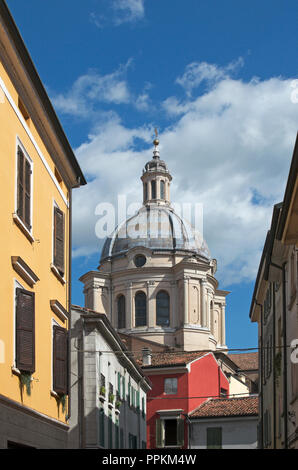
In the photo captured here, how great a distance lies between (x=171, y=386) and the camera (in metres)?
56.7

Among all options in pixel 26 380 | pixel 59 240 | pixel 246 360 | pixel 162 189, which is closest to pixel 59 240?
pixel 59 240

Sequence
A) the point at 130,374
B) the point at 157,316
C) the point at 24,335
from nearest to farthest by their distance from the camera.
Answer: the point at 24,335
the point at 130,374
the point at 157,316

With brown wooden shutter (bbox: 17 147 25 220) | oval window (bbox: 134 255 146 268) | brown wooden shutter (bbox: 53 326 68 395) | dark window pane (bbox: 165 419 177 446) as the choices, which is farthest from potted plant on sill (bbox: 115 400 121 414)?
oval window (bbox: 134 255 146 268)

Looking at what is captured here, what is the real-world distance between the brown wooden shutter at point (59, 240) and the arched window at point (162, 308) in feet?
185

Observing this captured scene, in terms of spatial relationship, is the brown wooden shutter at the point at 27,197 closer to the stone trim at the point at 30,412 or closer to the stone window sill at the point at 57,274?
the stone window sill at the point at 57,274

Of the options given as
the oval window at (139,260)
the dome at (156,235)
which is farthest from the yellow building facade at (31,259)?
the dome at (156,235)

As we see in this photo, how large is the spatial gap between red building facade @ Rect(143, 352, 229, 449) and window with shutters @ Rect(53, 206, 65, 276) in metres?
35.9

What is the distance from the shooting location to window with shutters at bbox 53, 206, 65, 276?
19.6 metres

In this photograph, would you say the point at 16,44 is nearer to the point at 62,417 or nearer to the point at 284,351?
the point at 62,417

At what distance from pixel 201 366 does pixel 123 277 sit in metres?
20.9

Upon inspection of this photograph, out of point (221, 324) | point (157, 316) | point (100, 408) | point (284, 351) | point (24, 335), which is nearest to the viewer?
point (24, 335)

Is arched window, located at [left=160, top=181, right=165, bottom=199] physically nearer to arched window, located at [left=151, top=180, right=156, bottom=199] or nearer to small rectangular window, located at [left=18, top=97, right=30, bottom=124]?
arched window, located at [left=151, top=180, right=156, bottom=199]

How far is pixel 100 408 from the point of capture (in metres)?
31.5
